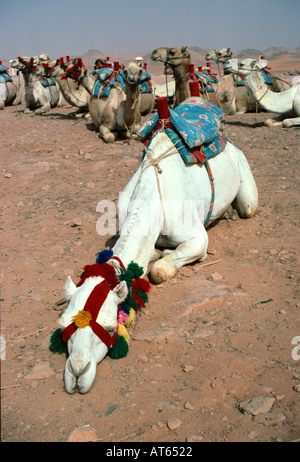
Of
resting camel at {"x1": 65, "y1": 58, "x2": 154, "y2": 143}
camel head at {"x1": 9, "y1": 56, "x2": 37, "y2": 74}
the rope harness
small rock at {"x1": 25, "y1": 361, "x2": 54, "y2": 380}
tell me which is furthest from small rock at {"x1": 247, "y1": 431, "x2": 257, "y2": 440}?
camel head at {"x1": 9, "y1": 56, "x2": 37, "y2": 74}

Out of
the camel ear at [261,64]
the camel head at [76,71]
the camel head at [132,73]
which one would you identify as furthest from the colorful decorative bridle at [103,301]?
the camel ear at [261,64]

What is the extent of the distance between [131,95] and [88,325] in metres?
7.28

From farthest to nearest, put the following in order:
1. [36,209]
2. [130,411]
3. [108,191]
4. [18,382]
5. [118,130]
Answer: [118,130]
[108,191]
[36,209]
[18,382]
[130,411]

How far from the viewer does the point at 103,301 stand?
3.28m

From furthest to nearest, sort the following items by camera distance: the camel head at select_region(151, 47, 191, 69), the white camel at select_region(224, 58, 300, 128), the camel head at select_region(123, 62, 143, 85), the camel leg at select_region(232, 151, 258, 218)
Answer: the white camel at select_region(224, 58, 300, 128) < the camel head at select_region(123, 62, 143, 85) < the camel head at select_region(151, 47, 191, 69) < the camel leg at select_region(232, 151, 258, 218)

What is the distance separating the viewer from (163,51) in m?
6.50

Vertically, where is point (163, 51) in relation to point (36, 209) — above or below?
above

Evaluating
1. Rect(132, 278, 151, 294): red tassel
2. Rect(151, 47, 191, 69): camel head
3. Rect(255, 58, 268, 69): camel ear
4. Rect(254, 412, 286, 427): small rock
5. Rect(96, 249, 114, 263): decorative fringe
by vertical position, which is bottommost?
Rect(254, 412, 286, 427): small rock

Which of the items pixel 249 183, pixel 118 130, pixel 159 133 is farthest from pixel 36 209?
pixel 118 130

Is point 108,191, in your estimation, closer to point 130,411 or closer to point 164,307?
point 164,307

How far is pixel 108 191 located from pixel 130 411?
452 cm

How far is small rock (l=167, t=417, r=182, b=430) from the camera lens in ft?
9.16

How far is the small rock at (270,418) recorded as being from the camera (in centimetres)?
283

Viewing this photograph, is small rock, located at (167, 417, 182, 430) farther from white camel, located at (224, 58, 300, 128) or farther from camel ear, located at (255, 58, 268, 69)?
camel ear, located at (255, 58, 268, 69)
